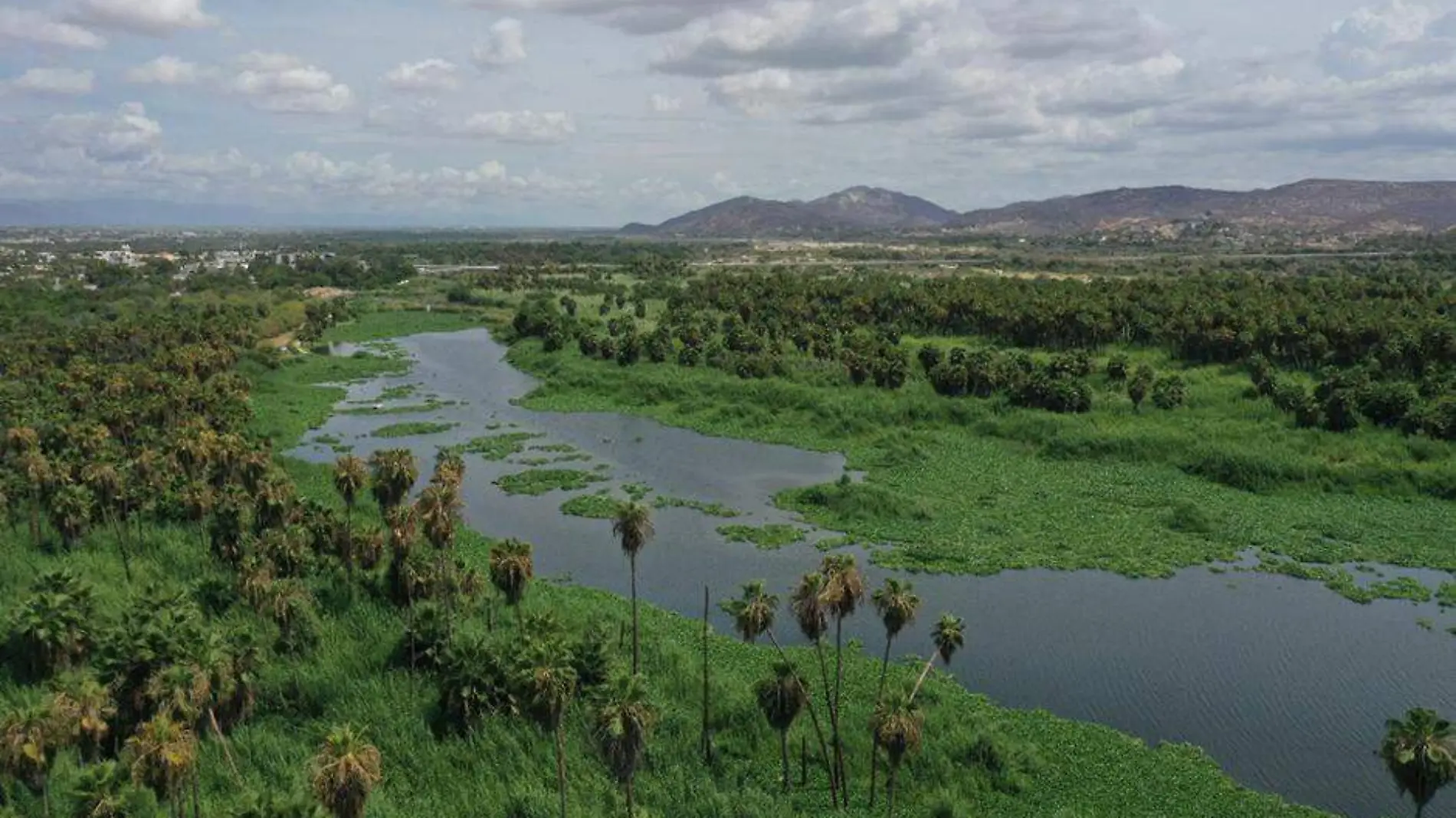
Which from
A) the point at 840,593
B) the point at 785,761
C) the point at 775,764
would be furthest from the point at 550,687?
the point at 775,764

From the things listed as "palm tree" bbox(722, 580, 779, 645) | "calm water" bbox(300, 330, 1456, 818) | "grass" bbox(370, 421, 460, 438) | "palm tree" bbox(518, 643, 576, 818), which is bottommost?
"calm water" bbox(300, 330, 1456, 818)

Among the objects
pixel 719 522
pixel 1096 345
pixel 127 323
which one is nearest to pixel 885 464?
pixel 719 522

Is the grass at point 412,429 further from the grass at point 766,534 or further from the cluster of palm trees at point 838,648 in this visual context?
the cluster of palm trees at point 838,648

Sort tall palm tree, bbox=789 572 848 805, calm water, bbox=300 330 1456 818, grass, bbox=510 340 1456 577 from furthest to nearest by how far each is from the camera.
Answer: grass, bbox=510 340 1456 577 → calm water, bbox=300 330 1456 818 → tall palm tree, bbox=789 572 848 805

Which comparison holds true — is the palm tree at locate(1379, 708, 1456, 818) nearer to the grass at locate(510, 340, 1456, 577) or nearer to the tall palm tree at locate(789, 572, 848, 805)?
the tall palm tree at locate(789, 572, 848, 805)

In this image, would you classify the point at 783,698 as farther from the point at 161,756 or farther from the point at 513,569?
the point at 161,756

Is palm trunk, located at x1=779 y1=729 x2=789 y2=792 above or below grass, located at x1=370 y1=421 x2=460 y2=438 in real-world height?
below

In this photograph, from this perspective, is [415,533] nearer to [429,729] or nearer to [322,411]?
[429,729]

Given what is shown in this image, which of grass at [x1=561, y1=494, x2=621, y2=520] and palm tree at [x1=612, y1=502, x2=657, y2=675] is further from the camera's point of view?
grass at [x1=561, y1=494, x2=621, y2=520]

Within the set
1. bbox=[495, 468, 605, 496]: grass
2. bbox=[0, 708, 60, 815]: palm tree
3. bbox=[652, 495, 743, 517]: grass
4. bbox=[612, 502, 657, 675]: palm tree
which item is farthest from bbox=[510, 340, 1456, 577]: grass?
bbox=[0, 708, 60, 815]: palm tree
